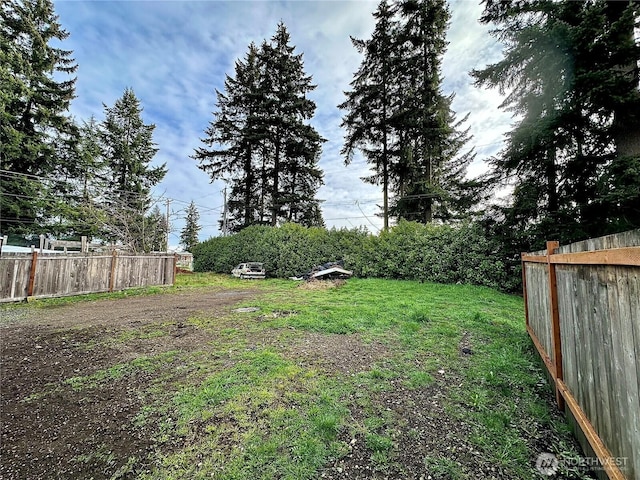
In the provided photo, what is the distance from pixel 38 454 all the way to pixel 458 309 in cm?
635

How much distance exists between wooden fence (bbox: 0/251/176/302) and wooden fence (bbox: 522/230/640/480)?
34.7ft

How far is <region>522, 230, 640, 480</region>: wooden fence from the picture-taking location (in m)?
1.07

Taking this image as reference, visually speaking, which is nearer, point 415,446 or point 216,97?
point 415,446

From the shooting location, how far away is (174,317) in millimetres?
5645

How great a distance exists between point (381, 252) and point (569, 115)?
22.4 feet

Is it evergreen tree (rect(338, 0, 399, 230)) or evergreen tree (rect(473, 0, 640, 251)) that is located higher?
evergreen tree (rect(338, 0, 399, 230))

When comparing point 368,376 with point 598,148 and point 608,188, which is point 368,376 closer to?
point 608,188

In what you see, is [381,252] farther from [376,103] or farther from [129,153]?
[129,153]

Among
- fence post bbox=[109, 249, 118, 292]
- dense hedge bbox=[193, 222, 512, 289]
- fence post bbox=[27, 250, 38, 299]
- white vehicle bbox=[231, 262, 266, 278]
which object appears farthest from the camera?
white vehicle bbox=[231, 262, 266, 278]

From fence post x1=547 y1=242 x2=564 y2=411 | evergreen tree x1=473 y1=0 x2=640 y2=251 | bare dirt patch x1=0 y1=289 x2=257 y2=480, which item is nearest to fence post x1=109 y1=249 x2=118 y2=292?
bare dirt patch x1=0 y1=289 x2=257 y2=480

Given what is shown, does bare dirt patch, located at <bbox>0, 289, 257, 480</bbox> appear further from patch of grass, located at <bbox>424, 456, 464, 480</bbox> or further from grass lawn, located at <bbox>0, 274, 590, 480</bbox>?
patch of grass, located at <bbox>424, 456, 464, 480</bbox>

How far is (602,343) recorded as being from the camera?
4.50 feet

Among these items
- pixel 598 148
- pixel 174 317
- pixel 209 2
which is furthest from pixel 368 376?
pixel 209 2

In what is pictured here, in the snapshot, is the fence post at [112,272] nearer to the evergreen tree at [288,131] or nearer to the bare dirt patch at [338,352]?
the bare dirt patch at [338,352]
